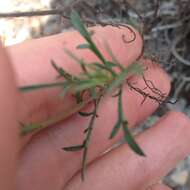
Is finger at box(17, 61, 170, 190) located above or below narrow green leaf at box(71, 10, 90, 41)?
below

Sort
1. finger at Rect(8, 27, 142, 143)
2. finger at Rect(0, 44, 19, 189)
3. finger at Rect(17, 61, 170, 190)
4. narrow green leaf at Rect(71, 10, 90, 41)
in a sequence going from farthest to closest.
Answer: finger at Rect(17, 61, 170, 190) → finger at Rect(8, 27, 142, 143) → narrow green leaf at Rect(71, 10, 90, 41) → finger at Rect(0, 44, 19, 189)

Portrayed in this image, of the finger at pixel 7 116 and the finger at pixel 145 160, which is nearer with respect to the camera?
the finger at pixel 7 116

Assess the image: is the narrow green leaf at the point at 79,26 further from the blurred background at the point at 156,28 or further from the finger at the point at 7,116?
the blurred background at the point at 156,28

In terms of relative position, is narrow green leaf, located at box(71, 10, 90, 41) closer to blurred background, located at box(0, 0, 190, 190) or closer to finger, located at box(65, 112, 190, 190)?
finger, located at box(65, 112, 190, 190)

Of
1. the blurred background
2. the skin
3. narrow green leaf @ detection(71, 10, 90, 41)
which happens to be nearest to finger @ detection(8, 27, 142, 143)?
the skin

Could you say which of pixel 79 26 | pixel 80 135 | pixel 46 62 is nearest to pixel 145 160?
pixel 80 135

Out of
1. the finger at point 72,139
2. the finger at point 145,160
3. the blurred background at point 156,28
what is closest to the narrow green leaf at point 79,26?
the finger at point 72,139

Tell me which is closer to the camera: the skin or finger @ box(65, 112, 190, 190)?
the skin
